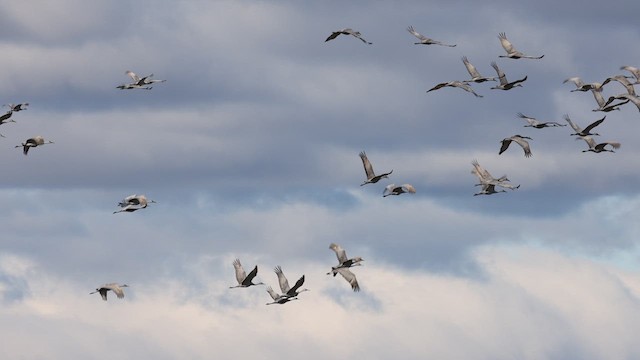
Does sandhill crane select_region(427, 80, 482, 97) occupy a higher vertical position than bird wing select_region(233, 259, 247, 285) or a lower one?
higher

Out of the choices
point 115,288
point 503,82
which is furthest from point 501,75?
point 115,288

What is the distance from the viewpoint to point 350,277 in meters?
130

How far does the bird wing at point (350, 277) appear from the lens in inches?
5023

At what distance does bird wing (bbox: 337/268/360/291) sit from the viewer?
128 meters

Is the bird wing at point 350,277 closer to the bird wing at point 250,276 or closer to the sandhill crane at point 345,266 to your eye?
the sandhill crane at point 345,266

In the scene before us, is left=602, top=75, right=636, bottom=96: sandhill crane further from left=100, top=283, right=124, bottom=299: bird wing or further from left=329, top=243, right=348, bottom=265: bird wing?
left=100, top=283, right=124, bottom=299: bird wing

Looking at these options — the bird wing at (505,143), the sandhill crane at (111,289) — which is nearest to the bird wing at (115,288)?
the sandhill crane at (111,289)


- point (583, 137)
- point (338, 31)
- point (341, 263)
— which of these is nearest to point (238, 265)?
point (341, 263)

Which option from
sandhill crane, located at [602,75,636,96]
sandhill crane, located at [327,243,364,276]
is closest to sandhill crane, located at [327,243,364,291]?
sandhill crane, located at [327,243,364,276]

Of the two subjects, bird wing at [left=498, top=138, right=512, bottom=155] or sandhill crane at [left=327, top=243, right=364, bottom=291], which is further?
bird wing at [left=498, top=138, right=512, bottom=155]

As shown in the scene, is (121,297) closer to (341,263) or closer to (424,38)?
(341,263)

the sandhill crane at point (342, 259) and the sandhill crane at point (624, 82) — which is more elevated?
the sandhill crane at point (624, 82)

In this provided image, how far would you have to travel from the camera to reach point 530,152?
130 metres

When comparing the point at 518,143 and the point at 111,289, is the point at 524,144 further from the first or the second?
the point at 111,289
